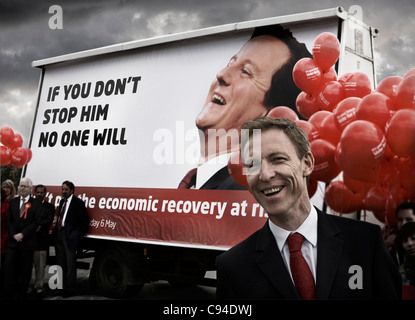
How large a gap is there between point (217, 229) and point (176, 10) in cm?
214

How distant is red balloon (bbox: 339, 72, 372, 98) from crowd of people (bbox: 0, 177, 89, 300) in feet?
11.2

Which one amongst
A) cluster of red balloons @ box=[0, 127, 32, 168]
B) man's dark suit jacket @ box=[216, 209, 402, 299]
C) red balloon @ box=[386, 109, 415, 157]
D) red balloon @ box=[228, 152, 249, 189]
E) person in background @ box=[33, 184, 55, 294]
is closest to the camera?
man's dark suit jacket @ box=[216, 209, 402, 299]

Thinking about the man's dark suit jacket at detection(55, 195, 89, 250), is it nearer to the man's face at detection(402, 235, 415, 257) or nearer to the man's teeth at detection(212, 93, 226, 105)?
the man's teeth at detection(212, 93, 226, 105)

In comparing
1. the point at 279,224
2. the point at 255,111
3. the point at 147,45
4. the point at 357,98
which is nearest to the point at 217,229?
the point at 255,111

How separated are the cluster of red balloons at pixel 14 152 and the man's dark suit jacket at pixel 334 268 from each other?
4623 millimetres

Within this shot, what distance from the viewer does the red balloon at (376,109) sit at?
9.91 feet

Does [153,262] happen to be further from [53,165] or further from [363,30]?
[363,30]

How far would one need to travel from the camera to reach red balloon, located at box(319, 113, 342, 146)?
3326 millimetres

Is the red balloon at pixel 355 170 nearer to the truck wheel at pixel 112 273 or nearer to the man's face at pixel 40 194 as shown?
the truck wheel at pixel 112 273

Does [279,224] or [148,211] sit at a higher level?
[148,211]

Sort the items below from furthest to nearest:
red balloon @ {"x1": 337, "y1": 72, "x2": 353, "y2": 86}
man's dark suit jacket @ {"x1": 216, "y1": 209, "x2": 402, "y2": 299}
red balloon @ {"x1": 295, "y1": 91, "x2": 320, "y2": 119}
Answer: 1. red balloon @ {"x1": 295, "y1": 91, "x2": 320, "y2": 119}
2. red balloon @ {"x1": 337, "y1": 72, "x2": 353, "y2": 86}
3. man's dark suit jacket @ {"x1": 216, "y1": 209, "x2": 402, "y2": 299}

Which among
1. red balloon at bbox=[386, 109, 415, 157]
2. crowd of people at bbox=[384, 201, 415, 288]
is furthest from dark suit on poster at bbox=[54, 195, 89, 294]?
red balloon at bbox=[386, 109, 415, 157]

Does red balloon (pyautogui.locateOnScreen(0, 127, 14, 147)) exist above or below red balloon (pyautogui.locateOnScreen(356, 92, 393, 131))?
above

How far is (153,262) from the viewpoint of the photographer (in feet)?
17.8
